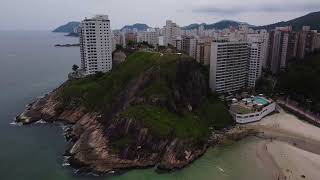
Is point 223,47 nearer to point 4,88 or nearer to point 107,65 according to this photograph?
point 107,65

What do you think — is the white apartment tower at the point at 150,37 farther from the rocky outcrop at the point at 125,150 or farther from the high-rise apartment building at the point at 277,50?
the rocky outcrop at the point at 125,150

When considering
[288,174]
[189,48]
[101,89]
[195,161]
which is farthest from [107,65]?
[288,174]

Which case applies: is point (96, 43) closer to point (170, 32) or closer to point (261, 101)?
point (261, 101)

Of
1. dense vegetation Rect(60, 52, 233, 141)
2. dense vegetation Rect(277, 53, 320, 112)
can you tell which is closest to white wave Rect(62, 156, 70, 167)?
Result: dense vegetation Rect(60, 52, 233, 141)

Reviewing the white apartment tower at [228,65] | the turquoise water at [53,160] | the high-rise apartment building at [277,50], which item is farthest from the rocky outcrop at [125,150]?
the high-rise apartment building at [277,50]

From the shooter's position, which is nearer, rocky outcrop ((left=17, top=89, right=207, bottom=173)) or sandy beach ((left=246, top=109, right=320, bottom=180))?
sandy beach ((left=246, top=109, right=320, bottom=180))

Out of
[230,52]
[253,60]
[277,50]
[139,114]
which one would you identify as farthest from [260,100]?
[277,50]

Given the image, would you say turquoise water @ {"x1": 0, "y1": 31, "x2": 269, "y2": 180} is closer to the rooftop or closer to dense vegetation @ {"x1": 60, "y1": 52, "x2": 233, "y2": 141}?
dense vegetation @ {"x1": 60, "y1": 52, "x2": 233, "y2": 141}
